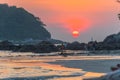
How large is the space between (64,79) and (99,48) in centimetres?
6183

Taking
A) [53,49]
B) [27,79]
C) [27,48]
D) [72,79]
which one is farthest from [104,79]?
[27,48]

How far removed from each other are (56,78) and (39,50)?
5734 cm

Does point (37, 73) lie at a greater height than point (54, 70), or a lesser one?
lesser

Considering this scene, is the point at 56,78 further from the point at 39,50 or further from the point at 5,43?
the point at 5,43

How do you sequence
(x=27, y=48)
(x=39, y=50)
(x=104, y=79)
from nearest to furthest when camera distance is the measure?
1. (x=104, y=79)
2. (x=39, y=50)
3. (x=27, y=48)

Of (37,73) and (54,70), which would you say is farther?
(54,70)

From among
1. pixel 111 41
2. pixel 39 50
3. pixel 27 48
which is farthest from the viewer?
pixel 111 41

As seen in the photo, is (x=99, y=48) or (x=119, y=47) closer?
(x=99, y=48)

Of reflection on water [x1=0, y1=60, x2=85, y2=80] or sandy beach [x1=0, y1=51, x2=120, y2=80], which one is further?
reflection on water [x1=0, y1=60, x2=85, y2=80]

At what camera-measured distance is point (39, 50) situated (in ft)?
272

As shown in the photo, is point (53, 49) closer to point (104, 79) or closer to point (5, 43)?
point (5, 43)

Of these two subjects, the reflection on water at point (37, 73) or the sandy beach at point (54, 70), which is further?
the reflection on water at point (37, 73)

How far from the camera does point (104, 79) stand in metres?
19.9

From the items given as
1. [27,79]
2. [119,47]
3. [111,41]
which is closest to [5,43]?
[111,41]
